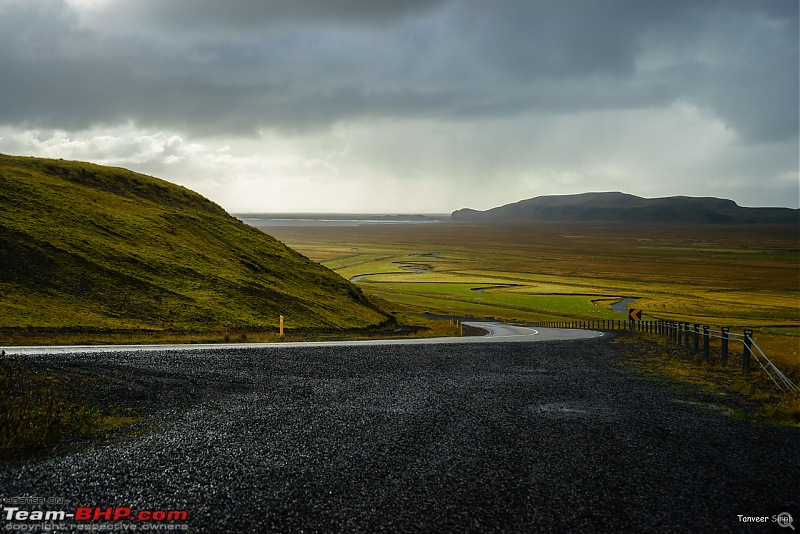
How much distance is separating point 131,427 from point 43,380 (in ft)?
11.7

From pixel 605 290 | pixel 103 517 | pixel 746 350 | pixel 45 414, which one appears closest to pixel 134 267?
pixel 45 414

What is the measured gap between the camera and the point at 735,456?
9.75 metres

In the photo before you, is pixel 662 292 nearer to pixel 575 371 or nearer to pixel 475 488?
pixel 575 371

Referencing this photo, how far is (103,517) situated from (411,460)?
4560 millimetres

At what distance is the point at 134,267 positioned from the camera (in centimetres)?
3309

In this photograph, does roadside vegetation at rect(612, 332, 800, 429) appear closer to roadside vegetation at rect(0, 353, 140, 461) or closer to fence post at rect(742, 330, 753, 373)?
fence post at rect(742, 330, 753, 373)

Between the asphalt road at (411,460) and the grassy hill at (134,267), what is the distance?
473 inches

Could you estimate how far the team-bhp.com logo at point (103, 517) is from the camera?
701cm

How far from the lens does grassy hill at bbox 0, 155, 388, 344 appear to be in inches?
1048

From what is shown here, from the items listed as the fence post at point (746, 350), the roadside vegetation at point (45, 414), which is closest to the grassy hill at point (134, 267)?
the roadside vegetation at point (45, 414)

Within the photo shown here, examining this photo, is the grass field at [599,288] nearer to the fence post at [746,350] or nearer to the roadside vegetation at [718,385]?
the fence post at [746,350]

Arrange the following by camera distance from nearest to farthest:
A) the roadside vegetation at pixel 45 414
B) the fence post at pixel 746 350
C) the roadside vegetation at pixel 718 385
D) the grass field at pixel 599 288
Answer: the roadside vegetation at pixel 45 414 < the roadside vegetation at pixel 718 385 < the fence post at pixel 746 350 < the grass field at pixel 599 288

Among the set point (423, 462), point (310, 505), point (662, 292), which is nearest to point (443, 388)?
point (423, 462)

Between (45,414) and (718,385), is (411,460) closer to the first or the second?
(45,414)
